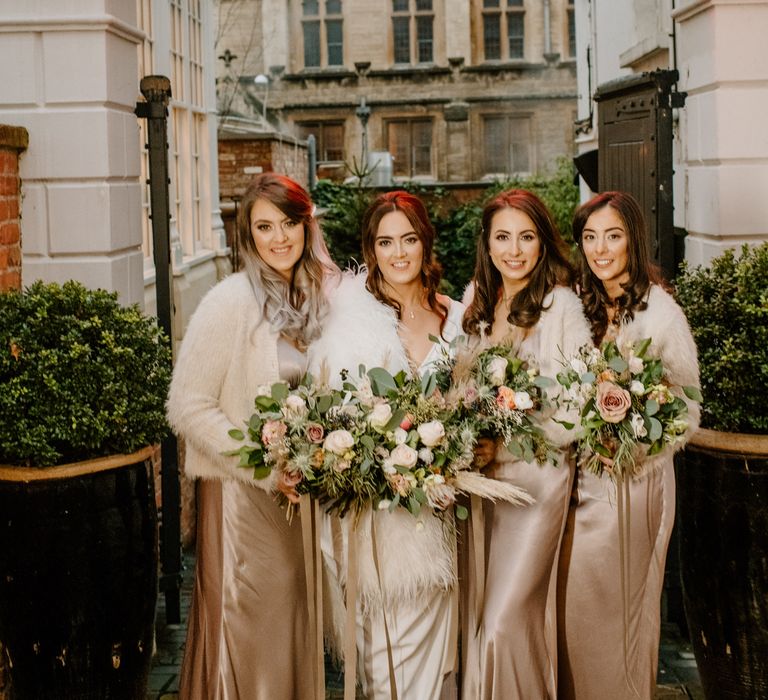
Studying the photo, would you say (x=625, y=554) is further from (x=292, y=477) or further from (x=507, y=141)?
(x=507, y=141)

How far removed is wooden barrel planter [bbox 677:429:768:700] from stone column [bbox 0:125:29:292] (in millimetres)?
3186

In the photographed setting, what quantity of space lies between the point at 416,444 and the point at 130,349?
1303mm

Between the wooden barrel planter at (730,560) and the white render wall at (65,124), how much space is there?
9.77ft

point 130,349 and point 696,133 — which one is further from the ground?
point 696,133

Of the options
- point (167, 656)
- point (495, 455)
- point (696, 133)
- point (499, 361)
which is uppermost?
point (696, 133)

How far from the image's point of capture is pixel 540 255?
405 centimetres

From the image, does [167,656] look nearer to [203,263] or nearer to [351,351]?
[351,351]

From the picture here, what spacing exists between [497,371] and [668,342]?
680 mm

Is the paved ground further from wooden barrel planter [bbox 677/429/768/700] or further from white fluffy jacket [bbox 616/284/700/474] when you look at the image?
white fluffy jacket [bbox 616/284/700/474]

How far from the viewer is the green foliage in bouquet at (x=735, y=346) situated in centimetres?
407

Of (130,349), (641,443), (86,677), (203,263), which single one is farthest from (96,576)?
(203,263)

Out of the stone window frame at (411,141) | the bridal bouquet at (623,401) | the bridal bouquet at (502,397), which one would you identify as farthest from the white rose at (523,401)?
the stone window frame at (411,141)

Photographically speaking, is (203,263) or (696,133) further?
(203,263)

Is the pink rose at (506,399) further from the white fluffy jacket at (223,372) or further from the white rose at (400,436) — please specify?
the white fluffy jacket at (223,372)
